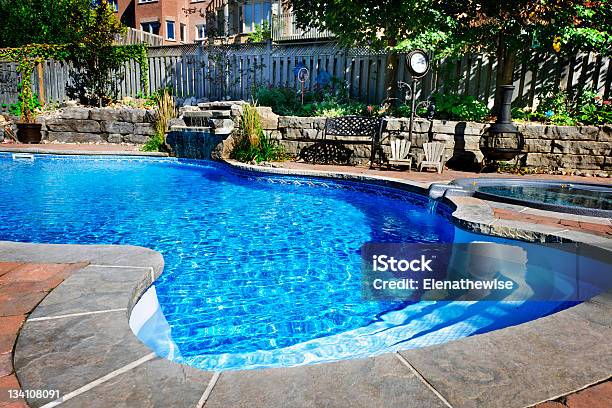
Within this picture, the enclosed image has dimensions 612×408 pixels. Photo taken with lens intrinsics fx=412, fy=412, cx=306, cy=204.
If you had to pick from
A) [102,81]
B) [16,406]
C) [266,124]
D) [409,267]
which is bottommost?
[409,267]

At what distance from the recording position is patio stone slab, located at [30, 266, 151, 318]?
1.88 meters

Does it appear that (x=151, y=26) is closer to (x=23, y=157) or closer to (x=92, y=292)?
(x=23, y=157)

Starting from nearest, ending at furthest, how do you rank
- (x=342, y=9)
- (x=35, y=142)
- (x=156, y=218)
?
(x=156, y=218), (x=342, y=9), (x=35, y=142)

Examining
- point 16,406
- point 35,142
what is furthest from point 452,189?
point 35,142

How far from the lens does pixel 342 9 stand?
8.71 meters

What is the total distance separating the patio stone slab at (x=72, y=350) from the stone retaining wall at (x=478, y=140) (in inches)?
279

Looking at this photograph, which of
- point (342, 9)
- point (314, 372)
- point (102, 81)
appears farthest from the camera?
point (102, 81)

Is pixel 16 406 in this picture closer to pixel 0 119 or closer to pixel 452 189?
pixel 452 189

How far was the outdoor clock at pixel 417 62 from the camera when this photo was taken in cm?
759

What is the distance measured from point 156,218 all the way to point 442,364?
4218mm

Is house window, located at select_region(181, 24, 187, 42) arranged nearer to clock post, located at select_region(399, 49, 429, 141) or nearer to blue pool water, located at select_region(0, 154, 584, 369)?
blue pool water, located at select_region(0, 154, 584, 369)

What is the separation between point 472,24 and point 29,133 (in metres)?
11.7

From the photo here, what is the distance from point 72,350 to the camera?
61.1 inches

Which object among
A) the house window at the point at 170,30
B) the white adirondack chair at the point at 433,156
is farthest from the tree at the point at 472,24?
the house window at the point at 170,30
